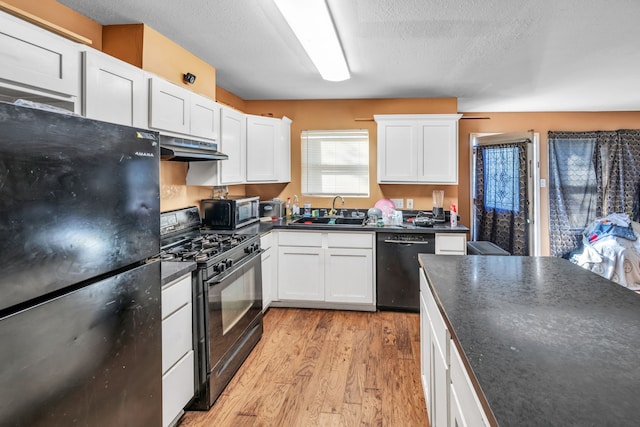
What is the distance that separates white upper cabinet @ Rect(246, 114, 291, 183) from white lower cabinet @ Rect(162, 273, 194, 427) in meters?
1.85

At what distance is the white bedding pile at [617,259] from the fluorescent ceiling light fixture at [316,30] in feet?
12.6

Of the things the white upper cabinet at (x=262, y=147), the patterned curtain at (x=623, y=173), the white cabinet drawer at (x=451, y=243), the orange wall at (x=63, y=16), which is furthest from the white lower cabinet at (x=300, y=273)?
the patterned curtain at (x=623, y=173)

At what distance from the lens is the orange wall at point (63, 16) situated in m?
1.79

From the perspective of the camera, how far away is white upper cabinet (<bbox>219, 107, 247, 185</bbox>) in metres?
3.03

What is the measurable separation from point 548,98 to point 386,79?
2.12 metres

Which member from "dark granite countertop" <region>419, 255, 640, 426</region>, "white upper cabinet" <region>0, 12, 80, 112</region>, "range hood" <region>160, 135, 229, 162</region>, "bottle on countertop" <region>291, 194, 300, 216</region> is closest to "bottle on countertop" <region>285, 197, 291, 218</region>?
"bottle on countertop" <region>291, 194, 300, 216</region>

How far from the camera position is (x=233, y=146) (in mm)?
3223

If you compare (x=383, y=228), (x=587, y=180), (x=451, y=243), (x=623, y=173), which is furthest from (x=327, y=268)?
(x=623, y=173)

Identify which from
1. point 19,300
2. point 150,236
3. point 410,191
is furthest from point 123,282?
point 410,191

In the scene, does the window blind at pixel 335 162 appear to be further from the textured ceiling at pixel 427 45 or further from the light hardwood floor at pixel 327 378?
the light hardwood floor at pixel 327 378

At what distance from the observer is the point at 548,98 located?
13.3ft

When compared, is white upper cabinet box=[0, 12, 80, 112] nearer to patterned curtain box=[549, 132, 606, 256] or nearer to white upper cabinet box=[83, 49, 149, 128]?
white upper cabinet box=[83, 49, 149, 128]

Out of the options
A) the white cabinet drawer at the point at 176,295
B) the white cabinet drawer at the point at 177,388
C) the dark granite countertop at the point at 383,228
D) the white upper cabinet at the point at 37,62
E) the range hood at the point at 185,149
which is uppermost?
the white upper cabinet at the point at 37,62

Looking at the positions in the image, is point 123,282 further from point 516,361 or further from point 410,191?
point 410,191
